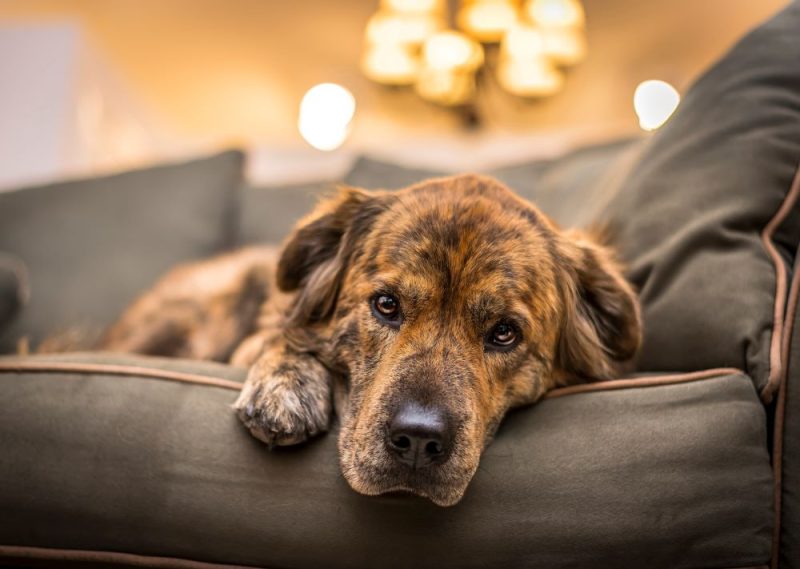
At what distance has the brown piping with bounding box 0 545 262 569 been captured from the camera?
4.47ft

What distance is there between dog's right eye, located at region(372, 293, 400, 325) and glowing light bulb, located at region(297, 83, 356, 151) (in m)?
5.83

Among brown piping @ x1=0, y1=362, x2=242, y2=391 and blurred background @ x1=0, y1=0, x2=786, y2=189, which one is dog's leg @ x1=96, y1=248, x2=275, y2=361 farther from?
blurred background @ x1=0, y1=0, x2=786, y2=189

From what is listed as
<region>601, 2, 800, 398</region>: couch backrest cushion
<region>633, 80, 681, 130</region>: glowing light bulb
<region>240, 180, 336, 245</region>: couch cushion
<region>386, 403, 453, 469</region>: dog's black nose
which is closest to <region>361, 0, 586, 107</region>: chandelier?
<region>633, 80, 681, 130</region>: glowing light bulb

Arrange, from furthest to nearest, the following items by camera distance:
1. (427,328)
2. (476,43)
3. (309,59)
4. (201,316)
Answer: (309,59), (476,43), (201,316), (427,328)

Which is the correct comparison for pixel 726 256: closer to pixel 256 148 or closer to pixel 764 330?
pixel 764 330

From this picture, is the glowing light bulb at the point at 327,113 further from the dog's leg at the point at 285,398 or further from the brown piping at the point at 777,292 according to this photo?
the brown piping at the point at 777,292

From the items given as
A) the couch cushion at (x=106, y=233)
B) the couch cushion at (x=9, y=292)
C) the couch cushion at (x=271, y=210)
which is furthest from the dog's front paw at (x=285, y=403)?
the couch cushion at (x=271, y=210)

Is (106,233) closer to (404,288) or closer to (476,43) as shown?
(404,288)

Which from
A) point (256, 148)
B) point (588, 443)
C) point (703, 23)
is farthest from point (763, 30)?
point (256, 148)

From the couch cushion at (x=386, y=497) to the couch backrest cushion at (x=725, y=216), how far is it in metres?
0.17

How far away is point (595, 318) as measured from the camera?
6.12 ft

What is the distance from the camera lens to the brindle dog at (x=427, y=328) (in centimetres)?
142

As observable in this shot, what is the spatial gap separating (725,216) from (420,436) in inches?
35.7

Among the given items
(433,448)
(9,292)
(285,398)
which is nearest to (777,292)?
(433,448)
